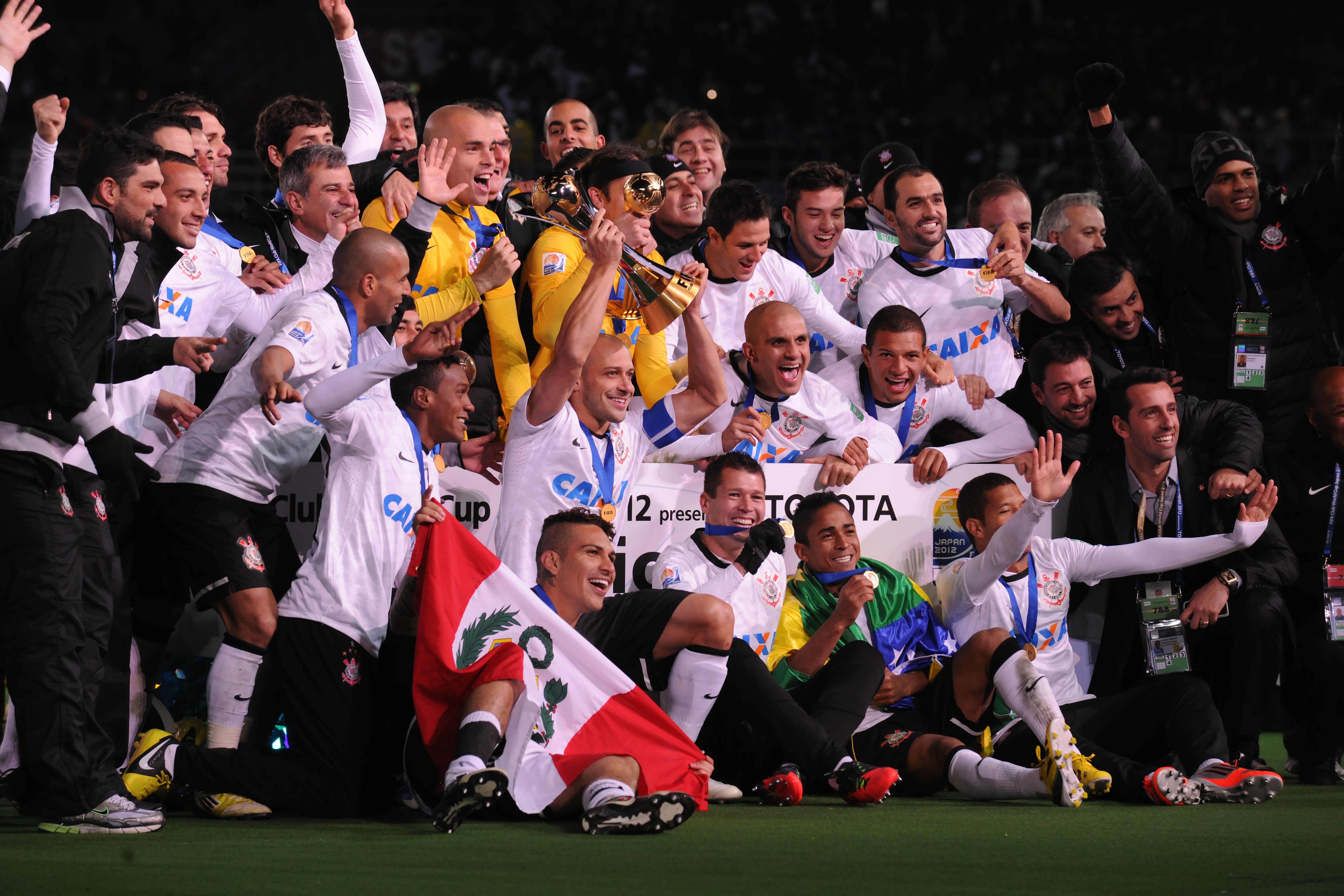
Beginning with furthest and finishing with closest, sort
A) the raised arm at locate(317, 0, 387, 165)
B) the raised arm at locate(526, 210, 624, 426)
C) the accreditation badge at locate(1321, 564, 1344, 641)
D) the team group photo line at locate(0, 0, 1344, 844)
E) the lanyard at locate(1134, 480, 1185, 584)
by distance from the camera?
the raised arm at locate(317, 0, 387, 165) → the lanyard at locate(1134, 480, 1185, 584) → the accreditation badge at locate(1321, 564, 1344, 641) → the raised arm at locate(526, 210, 624, 426) → the team group photo line at locate(0, 0, 1344, 844)

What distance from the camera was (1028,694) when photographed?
19.7 ft

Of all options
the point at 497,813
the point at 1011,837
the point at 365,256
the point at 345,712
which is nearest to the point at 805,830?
the point at 1011,837

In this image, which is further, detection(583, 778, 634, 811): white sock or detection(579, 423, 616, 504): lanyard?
detection(579, 423, 616, 504): lanyard

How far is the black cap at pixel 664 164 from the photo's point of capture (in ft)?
24.0

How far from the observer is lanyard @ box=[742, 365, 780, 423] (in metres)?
7.31

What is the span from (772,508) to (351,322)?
7.33 feet

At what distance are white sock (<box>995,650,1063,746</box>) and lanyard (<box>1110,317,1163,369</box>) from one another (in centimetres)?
227

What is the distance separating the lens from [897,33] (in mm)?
21438

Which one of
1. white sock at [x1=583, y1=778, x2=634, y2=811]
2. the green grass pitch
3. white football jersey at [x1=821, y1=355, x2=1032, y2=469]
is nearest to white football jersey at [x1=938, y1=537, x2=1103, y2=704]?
white football jersey at [x1=821, y1=355, x2=1032, y2=469]

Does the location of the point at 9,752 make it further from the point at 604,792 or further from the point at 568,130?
the point at 568,130

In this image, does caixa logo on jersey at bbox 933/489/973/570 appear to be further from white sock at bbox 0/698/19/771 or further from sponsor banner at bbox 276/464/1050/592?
white sock at bbox 0/698/19/771

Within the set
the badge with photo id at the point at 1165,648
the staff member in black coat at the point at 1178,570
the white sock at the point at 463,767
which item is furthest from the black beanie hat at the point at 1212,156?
the white sock at the point at 463,767

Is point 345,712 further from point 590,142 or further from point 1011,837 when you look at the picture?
point 590,142

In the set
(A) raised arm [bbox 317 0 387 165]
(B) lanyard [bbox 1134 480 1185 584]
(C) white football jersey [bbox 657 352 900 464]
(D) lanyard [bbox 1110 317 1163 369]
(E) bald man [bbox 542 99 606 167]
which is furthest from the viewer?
(E) bald man [bbox 542 99 606 167]
